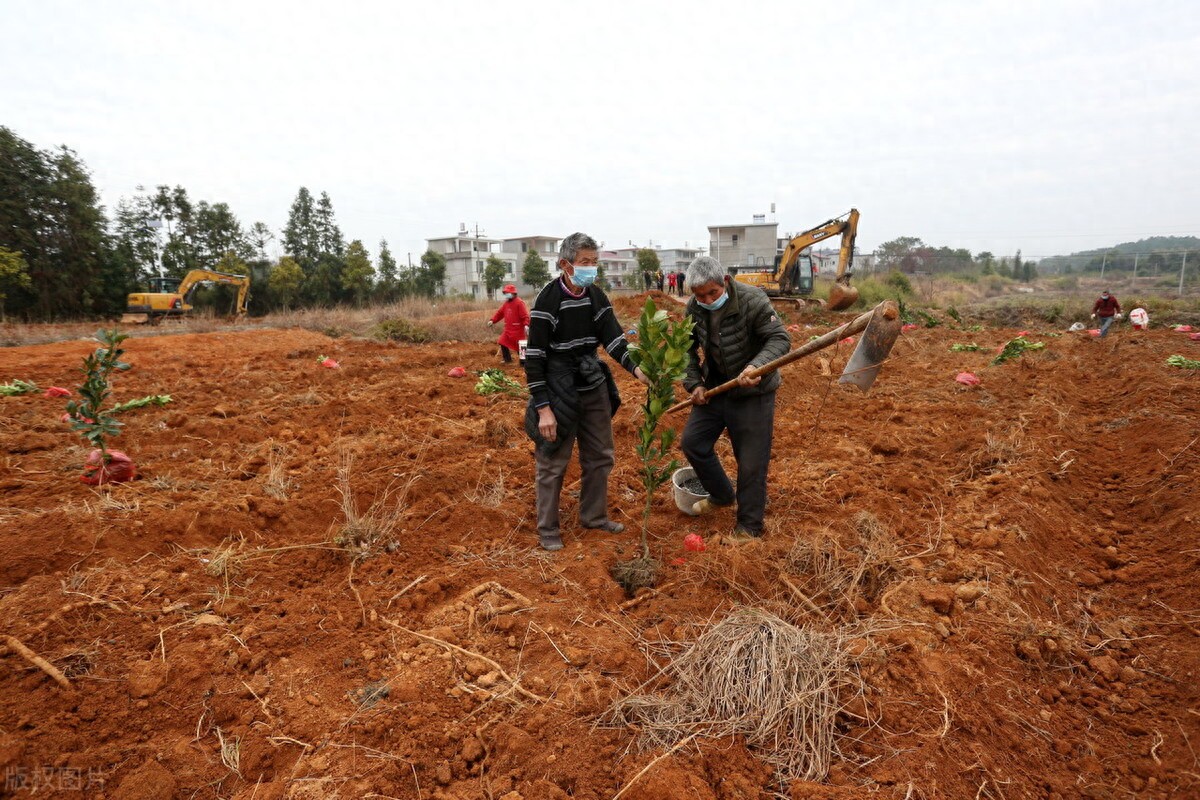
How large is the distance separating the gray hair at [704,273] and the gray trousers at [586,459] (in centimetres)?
85

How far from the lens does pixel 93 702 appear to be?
2242 mm

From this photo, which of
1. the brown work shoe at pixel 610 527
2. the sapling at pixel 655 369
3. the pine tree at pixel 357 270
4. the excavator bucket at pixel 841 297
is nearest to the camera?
the sapling at pixel 655 369

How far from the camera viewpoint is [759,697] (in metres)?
2.17

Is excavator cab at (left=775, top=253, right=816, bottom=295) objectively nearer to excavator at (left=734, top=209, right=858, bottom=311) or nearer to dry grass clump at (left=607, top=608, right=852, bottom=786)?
excavator at (left=734, top=209, right=858, bottom=311)

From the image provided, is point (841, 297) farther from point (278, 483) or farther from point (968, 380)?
point (278, 483)

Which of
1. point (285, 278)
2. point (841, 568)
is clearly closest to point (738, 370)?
point (841, 568)

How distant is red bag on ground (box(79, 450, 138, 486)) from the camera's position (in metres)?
4.18

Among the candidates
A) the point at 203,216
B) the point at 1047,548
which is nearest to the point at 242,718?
the point at 1047,548

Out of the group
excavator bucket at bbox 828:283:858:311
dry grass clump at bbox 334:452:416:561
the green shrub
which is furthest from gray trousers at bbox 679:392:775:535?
the green shrub

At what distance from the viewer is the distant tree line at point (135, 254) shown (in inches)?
850

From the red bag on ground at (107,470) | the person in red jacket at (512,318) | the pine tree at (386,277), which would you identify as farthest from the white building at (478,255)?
the red bag on ground at (107,470)

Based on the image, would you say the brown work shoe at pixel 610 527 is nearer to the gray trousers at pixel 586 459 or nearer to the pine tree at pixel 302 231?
the gray trousers at pixel 586 459

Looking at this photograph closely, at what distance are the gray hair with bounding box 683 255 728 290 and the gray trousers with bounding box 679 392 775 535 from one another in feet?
2.39

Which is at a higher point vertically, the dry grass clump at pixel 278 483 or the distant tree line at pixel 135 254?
the distant tree line at pixel 135 254
